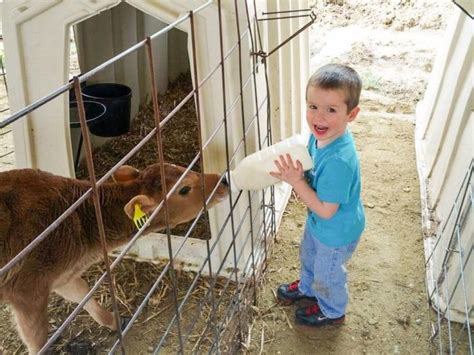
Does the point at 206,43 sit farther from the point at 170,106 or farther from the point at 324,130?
the point at 170,106

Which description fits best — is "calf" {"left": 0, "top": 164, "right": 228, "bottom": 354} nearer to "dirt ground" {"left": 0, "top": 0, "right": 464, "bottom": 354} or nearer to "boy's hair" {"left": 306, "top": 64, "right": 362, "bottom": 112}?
"dirt ground" {"left": 0, "top": 0, "right": 464, "bottom": 354}

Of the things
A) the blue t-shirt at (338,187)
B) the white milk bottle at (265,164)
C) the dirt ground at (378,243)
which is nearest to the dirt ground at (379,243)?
the dirt ground at (378,243)

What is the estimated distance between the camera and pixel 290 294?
3.12 meters

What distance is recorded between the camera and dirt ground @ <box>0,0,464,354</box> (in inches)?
114

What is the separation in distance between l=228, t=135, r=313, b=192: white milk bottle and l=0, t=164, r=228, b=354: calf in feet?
0.93

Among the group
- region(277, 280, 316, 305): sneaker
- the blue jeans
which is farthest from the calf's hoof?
the blue jeans

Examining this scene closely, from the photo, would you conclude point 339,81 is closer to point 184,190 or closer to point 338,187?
point 338,187

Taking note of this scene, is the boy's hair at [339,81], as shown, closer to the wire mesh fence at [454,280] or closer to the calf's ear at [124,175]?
the wire mesh fence at [454,280]

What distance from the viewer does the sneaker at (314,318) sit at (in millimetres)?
2928

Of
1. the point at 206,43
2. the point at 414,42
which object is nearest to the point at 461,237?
the point at 206,43

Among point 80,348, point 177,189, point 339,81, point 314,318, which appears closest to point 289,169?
point 339,81

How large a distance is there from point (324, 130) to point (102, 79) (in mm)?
2928

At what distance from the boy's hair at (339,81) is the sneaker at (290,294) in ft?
4.37

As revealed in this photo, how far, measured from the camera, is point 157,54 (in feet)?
16.6
